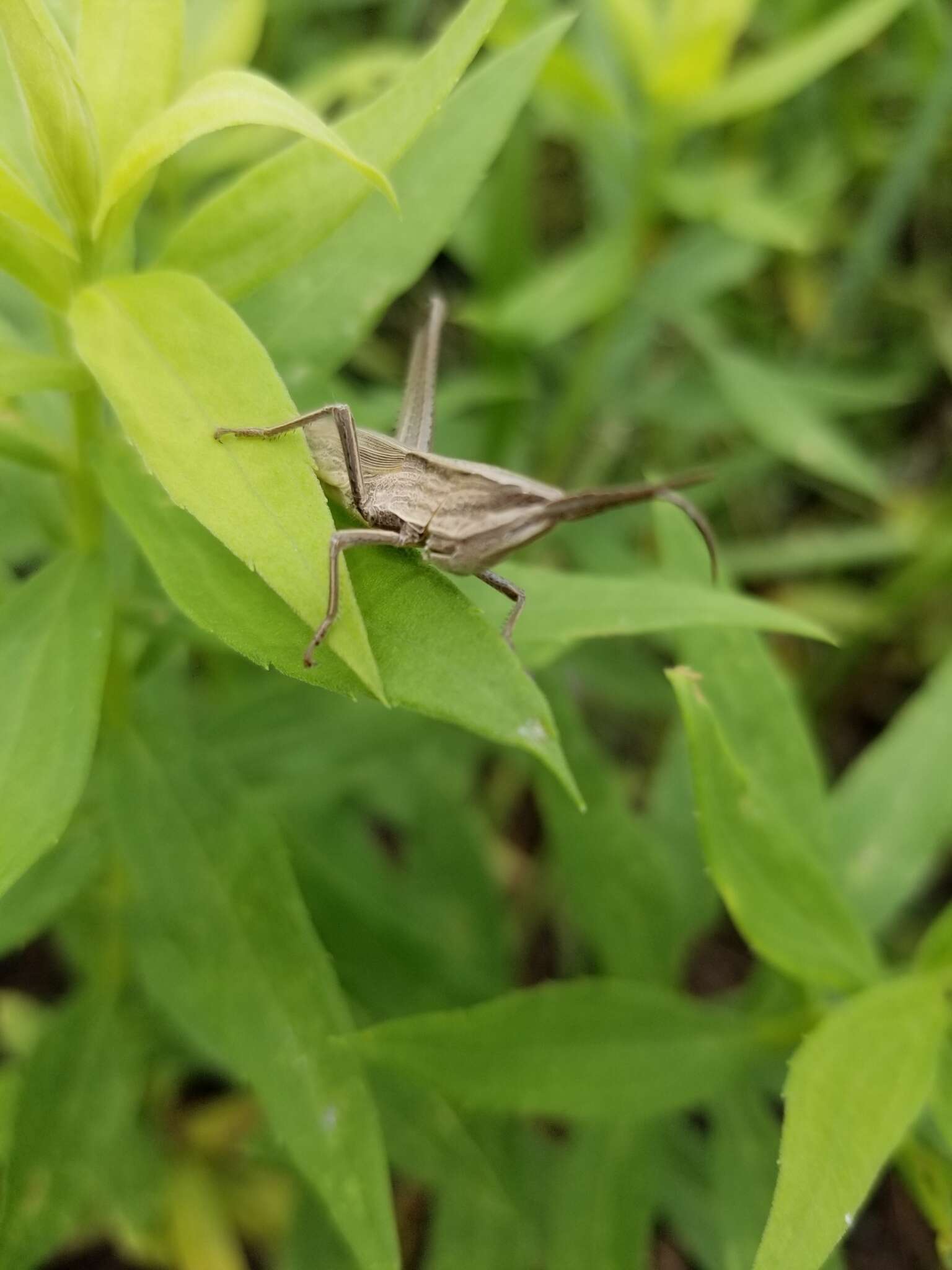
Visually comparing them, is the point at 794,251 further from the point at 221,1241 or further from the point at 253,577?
the point at 221,1241

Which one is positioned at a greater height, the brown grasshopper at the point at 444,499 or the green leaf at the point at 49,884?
the brown grasshopper at the point at 444,499

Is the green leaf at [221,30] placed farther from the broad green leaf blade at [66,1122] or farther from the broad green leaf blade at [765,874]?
the broad green leaf blade at [66,1122]

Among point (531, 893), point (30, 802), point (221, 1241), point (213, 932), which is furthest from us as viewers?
point (531, 893)

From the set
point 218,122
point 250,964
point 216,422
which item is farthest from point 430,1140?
point 218,122

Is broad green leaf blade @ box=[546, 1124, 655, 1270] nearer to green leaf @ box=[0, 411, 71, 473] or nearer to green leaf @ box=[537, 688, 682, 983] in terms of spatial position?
green leaf @ box=[537, 688, 682, 983]

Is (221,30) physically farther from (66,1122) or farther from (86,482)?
(66,1122)

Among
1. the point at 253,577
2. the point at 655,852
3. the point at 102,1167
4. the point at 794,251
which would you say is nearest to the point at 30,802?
the point at 253,577

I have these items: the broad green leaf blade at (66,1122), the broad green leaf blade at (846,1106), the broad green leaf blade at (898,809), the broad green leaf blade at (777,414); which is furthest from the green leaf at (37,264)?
the broad green leaf blade at (777,414)
